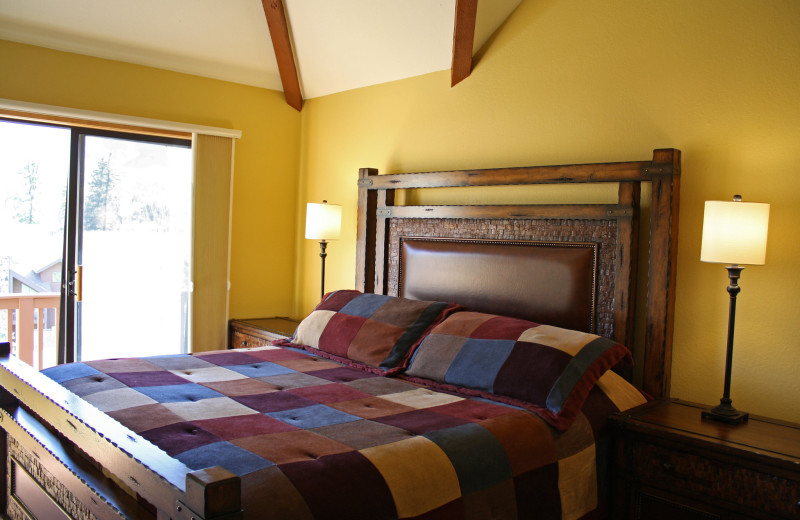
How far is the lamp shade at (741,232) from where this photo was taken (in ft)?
7.20

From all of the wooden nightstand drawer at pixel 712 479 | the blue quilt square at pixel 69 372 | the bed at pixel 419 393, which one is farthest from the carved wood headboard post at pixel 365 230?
the wooden nightstand drawer at pixel 712 479

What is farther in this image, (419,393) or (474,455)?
(419,393)

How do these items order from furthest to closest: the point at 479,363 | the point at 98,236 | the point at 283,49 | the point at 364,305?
the point at 283,49 < the point at 98,236 < the point at 364,305 < the point at 479,363

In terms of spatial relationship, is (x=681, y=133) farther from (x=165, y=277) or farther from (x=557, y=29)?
(x=165, y=277)

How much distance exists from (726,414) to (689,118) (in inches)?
46.7

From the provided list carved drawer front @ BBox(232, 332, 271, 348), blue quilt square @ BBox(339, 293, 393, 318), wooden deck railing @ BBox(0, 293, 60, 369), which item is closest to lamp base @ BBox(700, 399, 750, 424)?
blue quilt square @ BBox(339, 293, 393, 318)

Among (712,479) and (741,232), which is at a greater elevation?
(741,232)

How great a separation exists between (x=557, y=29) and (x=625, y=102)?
21.2 inches

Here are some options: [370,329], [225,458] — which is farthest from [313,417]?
[370,329]

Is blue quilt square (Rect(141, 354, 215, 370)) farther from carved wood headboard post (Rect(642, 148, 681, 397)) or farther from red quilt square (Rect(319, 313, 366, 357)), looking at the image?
carved wood headboard post (Rect(642, 148, 681, 397))

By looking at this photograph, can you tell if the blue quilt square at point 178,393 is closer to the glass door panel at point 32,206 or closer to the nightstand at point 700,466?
the nightstand at point 700,466

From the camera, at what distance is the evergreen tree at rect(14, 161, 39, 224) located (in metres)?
3.77

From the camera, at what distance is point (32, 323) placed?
422 cm

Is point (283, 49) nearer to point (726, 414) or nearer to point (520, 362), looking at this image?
point (520, 362)
